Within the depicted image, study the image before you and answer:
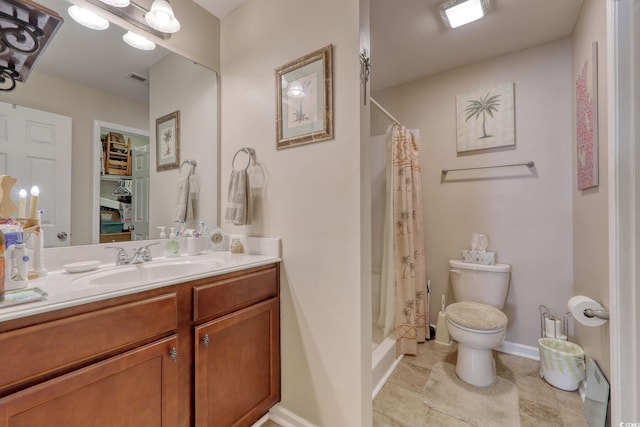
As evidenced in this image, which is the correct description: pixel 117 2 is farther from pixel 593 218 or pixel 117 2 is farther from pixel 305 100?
pixel 593 218

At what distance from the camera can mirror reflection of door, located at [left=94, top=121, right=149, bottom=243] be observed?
4.59ft

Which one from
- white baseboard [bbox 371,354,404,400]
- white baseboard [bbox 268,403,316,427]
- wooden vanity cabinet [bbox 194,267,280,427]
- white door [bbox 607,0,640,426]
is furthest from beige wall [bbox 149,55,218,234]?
white door [bbox 607,0,640,426]

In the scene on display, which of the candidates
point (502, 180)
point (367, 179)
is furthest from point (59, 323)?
point (502, 180)

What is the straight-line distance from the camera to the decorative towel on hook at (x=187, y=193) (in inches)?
67.3

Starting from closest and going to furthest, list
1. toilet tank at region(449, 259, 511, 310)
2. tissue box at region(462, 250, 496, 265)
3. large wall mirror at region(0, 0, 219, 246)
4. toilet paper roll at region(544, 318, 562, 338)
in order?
1. large wall mirror at region(0, 0, 219, 246)
2. toilet paper roll at region(544, 318, 562, 338)
3. toilet tank at region(449, 259, 511, 310)
4. tissue box at region(462, 250, 496, 265)

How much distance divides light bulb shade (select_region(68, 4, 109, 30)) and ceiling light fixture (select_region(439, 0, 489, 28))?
1.91m

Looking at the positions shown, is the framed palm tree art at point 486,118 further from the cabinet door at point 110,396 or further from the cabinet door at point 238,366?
the cabinet door at point 110,396

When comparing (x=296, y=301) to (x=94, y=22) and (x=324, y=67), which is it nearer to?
(x=324, y=67)

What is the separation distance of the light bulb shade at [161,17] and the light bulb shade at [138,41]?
3.9 inches

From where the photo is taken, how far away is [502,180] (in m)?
2.20

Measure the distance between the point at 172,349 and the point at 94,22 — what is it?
5.25 feet

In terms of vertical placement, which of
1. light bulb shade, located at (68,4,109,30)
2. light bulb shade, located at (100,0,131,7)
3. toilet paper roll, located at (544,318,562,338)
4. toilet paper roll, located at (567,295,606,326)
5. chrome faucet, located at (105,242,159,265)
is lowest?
toilet paper roll, located at (544,318,562,338)

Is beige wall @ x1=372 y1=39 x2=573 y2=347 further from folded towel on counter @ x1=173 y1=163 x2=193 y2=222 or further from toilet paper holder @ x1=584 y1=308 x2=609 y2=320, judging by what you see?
folded towel on counter @ x1=173 y1=163 x2=193 y2=222

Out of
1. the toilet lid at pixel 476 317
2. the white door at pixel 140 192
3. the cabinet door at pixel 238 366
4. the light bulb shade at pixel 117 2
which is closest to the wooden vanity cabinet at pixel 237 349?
the cabinet door at pixel 238 366
